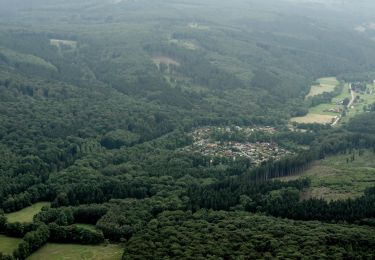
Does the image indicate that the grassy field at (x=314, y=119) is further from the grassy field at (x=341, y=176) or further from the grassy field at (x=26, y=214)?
the grassy field at (x=26, y=214)

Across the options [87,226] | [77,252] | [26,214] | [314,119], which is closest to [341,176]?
[87,226]

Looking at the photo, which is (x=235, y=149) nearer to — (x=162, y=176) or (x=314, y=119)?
(x=162, y=176)

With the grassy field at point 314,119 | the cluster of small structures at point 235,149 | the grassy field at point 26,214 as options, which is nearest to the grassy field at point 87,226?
the grassy field at point 26,214

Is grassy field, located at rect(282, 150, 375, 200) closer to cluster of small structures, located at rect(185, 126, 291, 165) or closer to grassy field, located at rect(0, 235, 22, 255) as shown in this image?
cluster of small structures, located at rect(185, 126, 291, 165)

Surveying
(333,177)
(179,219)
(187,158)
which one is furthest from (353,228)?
(187,158)

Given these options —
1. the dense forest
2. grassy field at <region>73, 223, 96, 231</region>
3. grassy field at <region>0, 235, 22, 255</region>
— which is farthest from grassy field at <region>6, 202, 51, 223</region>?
grassy field at <region>73, 223, 96, 231</region>

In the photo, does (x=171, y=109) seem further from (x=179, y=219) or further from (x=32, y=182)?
(x=179, y=219)
